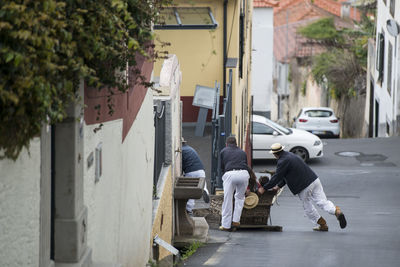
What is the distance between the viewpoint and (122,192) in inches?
227

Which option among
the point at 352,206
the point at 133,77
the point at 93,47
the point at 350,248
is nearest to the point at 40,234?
the point at 93,47

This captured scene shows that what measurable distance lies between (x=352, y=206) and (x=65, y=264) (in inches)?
427

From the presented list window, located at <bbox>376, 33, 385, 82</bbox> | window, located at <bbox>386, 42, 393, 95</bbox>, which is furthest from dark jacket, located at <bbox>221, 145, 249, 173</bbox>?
window, located at <bbox>376, 33, 385, 82</bbox>

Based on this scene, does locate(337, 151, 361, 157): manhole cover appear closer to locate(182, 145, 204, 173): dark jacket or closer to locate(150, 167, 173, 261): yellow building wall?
locate(182, 145, 204, 173): dark jacket

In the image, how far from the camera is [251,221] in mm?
11398

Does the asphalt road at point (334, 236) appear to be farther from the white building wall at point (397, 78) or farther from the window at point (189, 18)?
the white building wall at point (397, 78)

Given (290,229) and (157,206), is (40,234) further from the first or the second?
(290,229)

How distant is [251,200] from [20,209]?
779 cm

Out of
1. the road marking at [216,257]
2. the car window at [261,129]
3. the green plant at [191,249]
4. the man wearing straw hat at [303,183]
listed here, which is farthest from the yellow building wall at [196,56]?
the road marking at [216,257]

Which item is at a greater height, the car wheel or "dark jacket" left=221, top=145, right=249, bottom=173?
"dark jacket" left=221, top=145, right=249, bottom=173

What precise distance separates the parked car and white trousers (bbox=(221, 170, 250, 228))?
2026cm

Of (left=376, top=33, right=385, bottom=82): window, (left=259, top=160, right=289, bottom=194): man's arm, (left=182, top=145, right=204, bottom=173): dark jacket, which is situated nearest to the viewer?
(left=259, top=160, right=289, bottom=194): man's arm

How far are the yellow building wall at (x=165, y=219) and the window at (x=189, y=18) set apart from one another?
793 centimetres

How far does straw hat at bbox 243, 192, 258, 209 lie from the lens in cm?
1107
